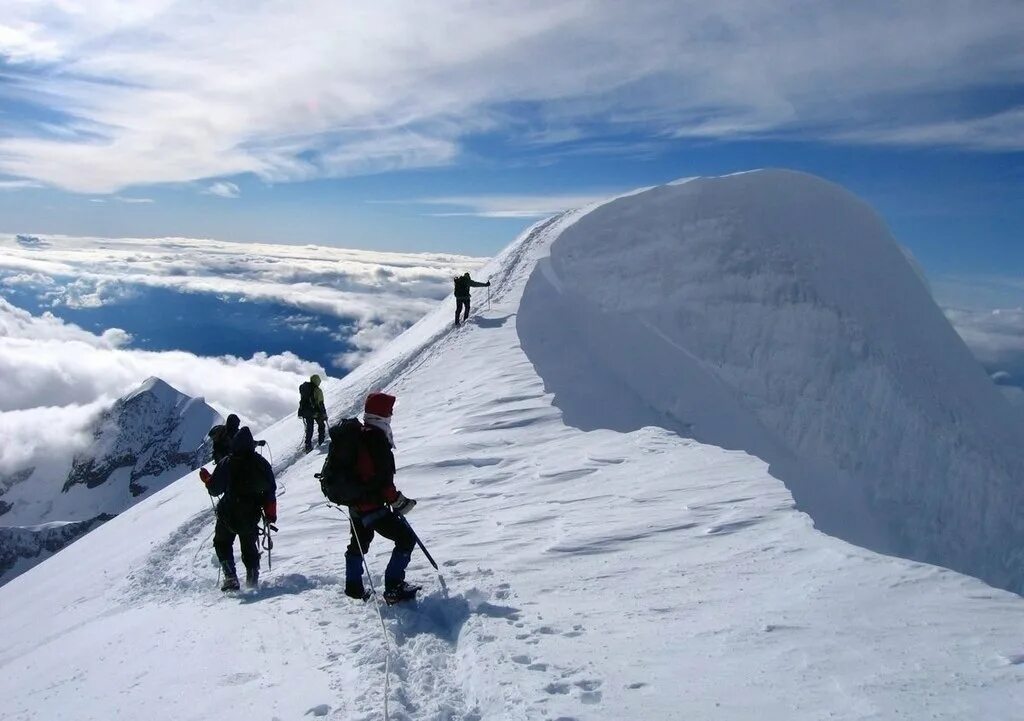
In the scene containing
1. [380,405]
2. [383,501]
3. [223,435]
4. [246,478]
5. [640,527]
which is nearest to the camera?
[380,405]

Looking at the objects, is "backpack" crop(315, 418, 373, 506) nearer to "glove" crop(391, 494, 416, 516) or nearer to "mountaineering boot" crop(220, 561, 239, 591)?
"glove" crop(391, 494, 416, 516)

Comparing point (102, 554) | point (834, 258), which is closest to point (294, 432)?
point (102, 554)

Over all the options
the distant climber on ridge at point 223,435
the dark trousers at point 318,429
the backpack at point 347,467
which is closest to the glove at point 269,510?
the distant climber on ridge at point 223,435

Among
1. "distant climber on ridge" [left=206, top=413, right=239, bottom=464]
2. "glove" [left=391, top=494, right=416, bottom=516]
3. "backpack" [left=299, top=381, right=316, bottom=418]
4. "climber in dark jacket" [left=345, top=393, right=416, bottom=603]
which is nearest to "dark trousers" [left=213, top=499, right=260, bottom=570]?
"distant climber on ridge" [left=206, top=413, right=239, bottom=464]

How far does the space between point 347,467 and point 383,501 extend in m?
0.49

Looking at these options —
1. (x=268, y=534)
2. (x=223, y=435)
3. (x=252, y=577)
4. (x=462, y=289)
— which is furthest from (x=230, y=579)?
(x=462, y=289)

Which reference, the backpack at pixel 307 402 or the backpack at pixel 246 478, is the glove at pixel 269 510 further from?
the backpack at pixel 307 402

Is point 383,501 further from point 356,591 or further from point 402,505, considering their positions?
point 356,591

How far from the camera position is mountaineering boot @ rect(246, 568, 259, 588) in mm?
7953

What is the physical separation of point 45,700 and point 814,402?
19.9 meters

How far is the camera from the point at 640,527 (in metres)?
8.64

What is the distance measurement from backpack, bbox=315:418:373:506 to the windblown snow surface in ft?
3.85

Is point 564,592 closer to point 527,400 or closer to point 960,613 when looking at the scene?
point 960,613

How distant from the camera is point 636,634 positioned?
18.3 feet
